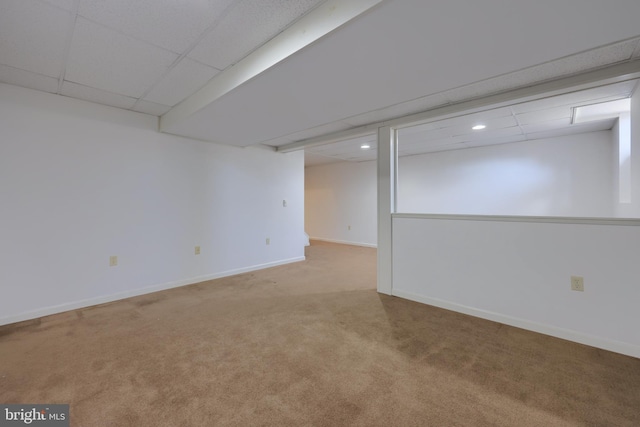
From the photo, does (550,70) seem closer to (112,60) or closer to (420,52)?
(420,52)

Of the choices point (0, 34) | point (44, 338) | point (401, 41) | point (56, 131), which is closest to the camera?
point (401, 41)

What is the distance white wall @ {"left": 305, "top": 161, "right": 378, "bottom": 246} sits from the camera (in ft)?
21.9

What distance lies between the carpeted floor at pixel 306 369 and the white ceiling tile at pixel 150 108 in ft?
7.28

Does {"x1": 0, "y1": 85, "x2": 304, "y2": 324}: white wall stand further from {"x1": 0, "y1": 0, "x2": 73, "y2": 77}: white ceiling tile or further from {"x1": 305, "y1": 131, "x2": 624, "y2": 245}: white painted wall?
{"x1": 305, "y1": 131, "x2": 624, "y2": 245}: white painted wall

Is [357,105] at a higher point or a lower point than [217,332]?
higher

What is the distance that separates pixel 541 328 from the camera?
231 cm

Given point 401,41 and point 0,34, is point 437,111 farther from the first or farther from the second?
point 0,34

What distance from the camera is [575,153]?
3.88 meters

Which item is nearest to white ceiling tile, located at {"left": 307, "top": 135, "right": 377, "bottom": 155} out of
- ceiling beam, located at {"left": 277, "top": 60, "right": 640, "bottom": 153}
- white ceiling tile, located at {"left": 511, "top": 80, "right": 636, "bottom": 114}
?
ceiling beam, located at {"left": 277, "top": 60, "right": 640, "bottom": 153}

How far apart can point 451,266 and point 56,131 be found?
14.2 feet

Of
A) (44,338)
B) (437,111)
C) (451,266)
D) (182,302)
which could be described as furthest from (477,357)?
(44,338)

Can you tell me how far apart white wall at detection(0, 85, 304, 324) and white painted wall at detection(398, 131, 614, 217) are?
3634mm

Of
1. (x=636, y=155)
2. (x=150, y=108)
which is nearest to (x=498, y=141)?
(x=636, y=155)

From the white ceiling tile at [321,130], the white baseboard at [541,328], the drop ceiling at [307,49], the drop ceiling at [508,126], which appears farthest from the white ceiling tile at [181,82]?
→ the white baseboard at [541,328]
